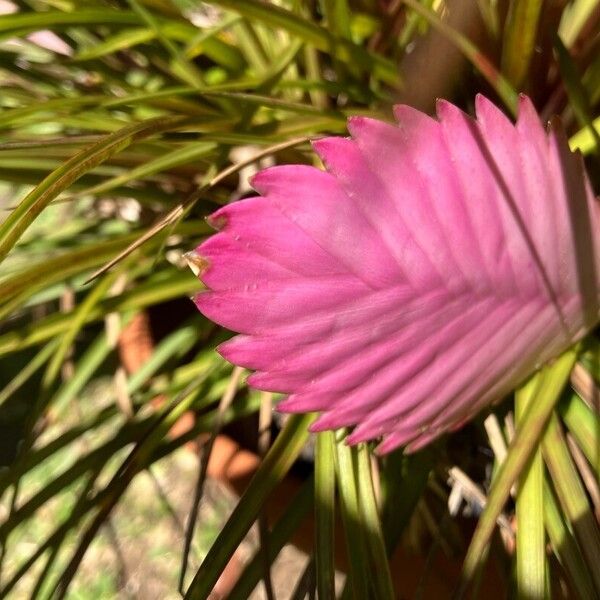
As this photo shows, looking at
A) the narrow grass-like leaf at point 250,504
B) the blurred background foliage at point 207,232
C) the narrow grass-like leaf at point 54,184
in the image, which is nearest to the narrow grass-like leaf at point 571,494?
the blurred background foliage at point 207,232

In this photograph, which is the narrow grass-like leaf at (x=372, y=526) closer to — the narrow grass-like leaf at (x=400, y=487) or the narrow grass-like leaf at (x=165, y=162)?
the narrow grass-like leaf at (x=400, y=487)

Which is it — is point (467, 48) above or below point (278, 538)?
above

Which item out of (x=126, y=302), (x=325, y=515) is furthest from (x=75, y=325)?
(x=325, y=515)

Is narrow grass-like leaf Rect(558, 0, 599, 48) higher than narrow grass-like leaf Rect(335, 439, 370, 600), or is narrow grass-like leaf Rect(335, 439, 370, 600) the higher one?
narrow grass-like leaf Rect(558, 0, 599, 48)

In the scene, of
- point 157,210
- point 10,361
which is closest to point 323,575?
point 157,210

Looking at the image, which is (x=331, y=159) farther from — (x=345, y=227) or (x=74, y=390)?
(x=74, y=390)

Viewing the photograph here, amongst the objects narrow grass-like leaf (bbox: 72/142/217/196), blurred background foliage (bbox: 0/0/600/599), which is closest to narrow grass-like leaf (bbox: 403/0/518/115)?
blurred background foliage (bbox: 0/0/600/599)

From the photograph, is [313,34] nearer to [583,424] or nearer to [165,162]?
[165,162]

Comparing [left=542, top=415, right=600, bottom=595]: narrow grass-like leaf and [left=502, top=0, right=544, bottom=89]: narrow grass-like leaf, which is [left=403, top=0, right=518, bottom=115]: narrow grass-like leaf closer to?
[left=502, top=0, right=544, bottom=89]: narrow grass-like leaf
